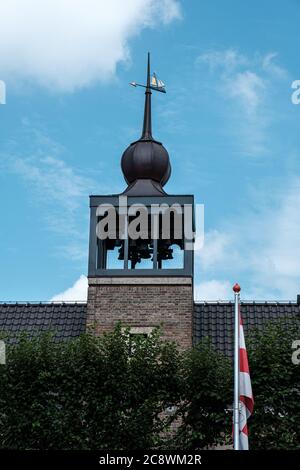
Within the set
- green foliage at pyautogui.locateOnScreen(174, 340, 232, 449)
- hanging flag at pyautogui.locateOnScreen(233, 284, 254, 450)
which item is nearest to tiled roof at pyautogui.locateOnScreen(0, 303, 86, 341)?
green foliage at pyautogui.locateOnScreen(174, 340, 232, 449)

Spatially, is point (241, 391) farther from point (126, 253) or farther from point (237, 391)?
point (126, 253)

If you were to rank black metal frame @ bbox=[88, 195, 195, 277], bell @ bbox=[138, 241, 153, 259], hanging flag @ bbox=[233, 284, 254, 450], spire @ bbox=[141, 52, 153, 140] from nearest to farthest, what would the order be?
hanging flag @ bbox=[233, 284, 254, 450], black metal frame @ bbox=[88, 195, 195, 277], bell @ bbox=[138, 241, 153, 259], spire @ bbox=[141, 52, 153, 140]

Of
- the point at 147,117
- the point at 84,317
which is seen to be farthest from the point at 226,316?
the point at 147,117

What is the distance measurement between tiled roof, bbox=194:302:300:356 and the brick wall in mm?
1071

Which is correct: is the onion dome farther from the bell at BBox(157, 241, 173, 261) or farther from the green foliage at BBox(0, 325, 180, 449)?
the green foliage at BBox(0, 325, 180, 449)

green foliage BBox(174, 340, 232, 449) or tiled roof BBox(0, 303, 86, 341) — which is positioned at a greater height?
tiled roof BBox(0, 303, 86, 341)

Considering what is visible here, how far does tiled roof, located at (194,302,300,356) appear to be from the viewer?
1204 inches

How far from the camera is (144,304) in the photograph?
99.2ft

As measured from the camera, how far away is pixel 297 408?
25.1 meters

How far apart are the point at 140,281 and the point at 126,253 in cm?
118

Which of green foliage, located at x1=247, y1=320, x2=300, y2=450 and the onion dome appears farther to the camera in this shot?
the onion dome

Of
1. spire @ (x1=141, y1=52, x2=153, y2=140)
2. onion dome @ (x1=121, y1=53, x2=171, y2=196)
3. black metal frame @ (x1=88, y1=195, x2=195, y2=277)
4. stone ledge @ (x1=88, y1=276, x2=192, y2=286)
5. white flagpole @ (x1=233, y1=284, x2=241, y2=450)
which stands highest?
spire @ (x1=141, y1=52, x2=153, y2=140)

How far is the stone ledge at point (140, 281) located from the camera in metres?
30.3

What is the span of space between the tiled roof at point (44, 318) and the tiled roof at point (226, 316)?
4.11m
